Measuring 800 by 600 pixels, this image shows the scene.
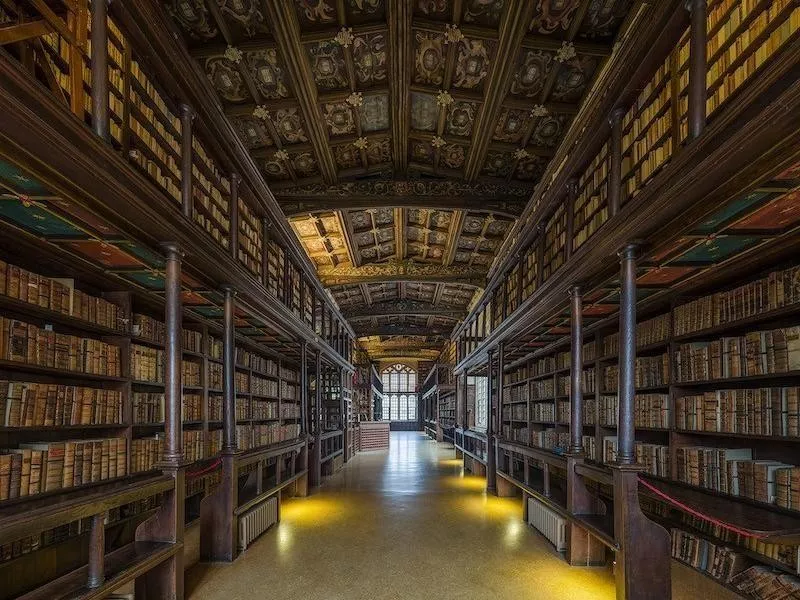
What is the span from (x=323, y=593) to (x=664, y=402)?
320 cm

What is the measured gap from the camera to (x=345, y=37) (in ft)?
17.8

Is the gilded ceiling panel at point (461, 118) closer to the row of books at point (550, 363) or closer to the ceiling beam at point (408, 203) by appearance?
the ceiling beam at point (408, 203)

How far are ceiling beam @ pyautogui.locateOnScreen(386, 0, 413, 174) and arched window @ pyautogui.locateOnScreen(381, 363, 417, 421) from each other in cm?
2624

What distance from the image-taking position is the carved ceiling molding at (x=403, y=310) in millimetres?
16000

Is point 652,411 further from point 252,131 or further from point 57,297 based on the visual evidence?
point 252,131

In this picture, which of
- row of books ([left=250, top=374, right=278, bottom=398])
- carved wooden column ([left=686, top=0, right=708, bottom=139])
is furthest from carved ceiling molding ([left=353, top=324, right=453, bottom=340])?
carved wooden column ([left=686, top=0, right=708, bottom=139])

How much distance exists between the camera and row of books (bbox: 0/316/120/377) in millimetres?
3398

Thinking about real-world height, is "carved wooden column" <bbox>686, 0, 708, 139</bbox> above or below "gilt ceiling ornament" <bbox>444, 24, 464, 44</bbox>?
below

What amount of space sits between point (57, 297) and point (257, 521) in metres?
3.14

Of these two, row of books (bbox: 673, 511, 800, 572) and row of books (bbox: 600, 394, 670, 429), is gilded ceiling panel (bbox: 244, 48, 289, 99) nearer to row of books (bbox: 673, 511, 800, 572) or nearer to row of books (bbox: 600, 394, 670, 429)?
row of books (bbox: 600, 394, 670, 429)

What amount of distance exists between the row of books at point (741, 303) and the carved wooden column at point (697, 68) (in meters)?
1.27

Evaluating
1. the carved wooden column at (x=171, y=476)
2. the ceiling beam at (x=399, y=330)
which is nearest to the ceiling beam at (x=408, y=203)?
the carved wooden column at (x=171, y=476)

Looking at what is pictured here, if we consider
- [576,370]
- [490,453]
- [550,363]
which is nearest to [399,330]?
[490,453]

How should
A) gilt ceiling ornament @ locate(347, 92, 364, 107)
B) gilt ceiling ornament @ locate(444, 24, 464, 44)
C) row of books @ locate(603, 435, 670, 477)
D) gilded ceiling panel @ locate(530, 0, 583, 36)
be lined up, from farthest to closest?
gilt ceiling ornament @ locate(347, 92, 364, 107), gilt ceiling ornament @ locate(444, 24, 464, 44), gilded ceiling panel @ locate(530, 0, 583, 36), row of books @ locate(603, 435, 670, 477)
